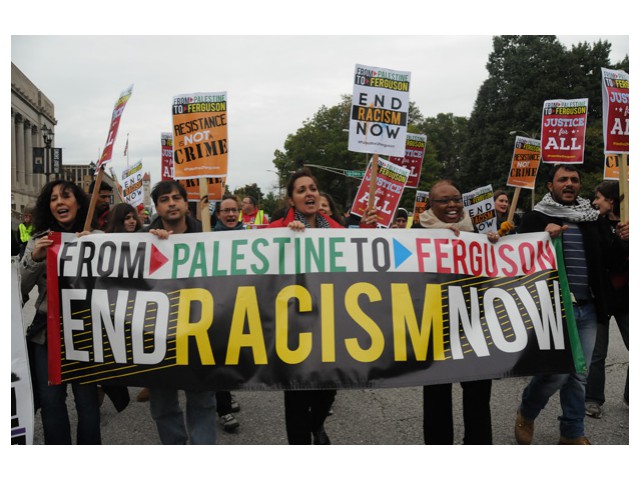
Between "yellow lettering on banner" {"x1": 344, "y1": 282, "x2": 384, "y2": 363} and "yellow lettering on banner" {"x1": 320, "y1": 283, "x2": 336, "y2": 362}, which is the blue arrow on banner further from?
"yellow lettering on banner" {"x1": 320, "y1": 283, "x2": 336, "y2": 362}

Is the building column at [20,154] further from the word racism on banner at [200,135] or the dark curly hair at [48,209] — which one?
the dark curly hair at [48,209]

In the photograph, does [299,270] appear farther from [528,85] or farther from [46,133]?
[528,85]

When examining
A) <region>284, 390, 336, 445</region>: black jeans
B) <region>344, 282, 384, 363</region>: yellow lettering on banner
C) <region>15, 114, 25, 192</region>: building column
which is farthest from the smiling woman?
<region>15, 114, 25, 192</region>: building column

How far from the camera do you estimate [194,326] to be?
3.54 metres

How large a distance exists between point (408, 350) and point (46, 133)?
2893 cm

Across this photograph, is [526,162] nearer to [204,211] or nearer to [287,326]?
[204,211]

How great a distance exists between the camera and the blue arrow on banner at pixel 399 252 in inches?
145

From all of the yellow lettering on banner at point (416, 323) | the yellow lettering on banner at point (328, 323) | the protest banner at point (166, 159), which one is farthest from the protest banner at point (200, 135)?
the protest banner at point (166, 159)

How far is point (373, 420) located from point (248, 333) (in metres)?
1.78

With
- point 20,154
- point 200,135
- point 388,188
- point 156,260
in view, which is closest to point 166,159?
point 388,188

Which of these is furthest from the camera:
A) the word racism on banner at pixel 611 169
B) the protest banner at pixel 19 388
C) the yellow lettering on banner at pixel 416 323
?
the word racism on banner at pixel 611 169

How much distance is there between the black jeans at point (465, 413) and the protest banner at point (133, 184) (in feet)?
23.6

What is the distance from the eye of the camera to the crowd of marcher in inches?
139

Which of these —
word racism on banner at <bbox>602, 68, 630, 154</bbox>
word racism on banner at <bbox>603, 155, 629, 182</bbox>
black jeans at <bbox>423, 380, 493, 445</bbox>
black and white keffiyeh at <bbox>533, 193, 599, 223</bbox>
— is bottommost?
black jeans at <bbox>423, 380, 493, 445</bbox>
